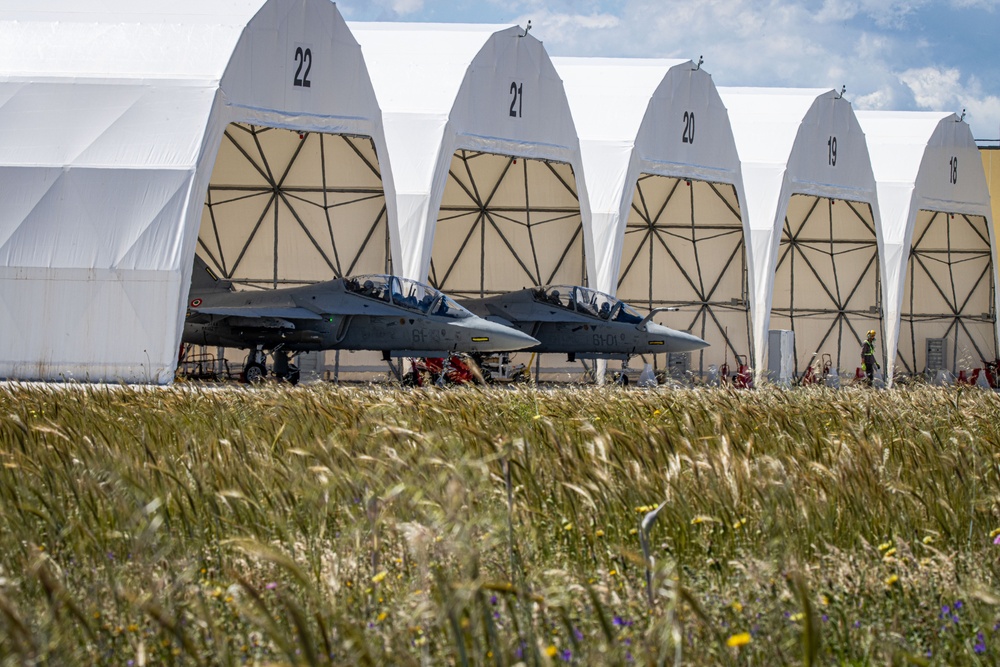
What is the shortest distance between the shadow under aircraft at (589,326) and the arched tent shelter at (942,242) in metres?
14.5

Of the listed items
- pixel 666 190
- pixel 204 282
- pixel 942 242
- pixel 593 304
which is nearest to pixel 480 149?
pixel 593 304

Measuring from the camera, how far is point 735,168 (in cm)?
3052

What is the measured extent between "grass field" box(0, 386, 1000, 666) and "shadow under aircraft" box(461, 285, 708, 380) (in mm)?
19585

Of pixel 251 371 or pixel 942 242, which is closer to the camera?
pixel 251 371

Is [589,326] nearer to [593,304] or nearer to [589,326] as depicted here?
[589,326]

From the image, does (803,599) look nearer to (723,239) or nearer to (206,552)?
(206,552)

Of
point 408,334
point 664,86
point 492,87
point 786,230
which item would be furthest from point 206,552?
point 786,230

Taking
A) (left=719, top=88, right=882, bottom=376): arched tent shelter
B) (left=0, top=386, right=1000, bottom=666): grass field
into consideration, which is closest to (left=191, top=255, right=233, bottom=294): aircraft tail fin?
(left=719, top=88, right=882, bottom=376): arched tent shelter

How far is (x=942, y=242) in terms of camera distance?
4078 cm

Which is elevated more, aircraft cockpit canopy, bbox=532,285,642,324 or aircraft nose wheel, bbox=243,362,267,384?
aircraft cockpit canopy, bbox=532,285,642,324

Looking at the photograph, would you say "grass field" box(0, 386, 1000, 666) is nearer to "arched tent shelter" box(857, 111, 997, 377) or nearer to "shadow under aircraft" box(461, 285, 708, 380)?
"shadow under aircraft" box(461, 285, 708, 380)

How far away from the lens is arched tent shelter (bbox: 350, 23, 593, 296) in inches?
966

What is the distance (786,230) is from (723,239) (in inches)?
175

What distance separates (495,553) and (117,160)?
1772cm
